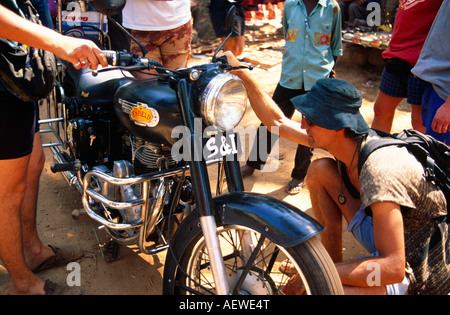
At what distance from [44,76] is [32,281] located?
3.66ft

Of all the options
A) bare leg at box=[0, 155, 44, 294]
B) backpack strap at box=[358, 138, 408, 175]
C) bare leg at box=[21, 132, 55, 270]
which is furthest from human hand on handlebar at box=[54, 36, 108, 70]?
backpack strap at box=[358, 138, 408, 175]

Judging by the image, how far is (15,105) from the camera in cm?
200

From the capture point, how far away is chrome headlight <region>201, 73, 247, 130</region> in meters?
1.69

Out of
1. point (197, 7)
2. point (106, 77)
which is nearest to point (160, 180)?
point (106, 77)

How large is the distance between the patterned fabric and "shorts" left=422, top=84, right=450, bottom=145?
83cm

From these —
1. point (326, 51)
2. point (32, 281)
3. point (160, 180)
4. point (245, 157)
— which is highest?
point (326, 51)

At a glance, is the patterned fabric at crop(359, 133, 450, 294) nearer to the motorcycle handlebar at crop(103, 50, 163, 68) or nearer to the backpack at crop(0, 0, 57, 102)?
the motorcycle handlebar at crop(103, 50, 163, 68)

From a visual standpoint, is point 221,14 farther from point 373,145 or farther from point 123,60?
point 373,145

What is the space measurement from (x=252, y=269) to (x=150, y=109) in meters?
0.88

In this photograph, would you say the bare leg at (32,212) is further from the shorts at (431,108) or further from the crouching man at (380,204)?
the shorts at (431,108)

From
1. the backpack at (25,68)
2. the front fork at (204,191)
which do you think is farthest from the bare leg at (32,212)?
the front fork at (204,191)

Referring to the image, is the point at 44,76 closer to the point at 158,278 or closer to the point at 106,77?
the point at 106,77

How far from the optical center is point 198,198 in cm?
171

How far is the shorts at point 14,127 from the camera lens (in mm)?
1962
